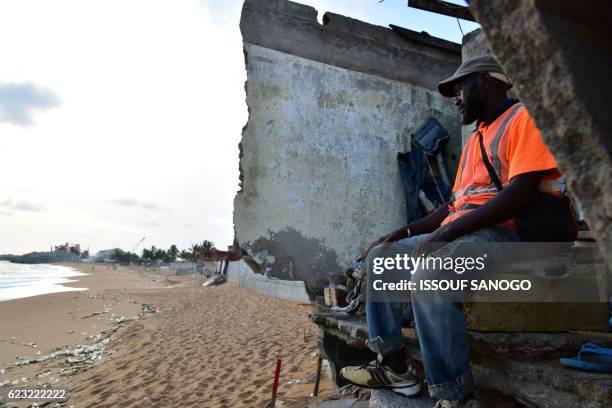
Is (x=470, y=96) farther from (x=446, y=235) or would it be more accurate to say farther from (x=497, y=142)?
(x=446, y=235)

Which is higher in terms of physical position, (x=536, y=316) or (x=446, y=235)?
(x=446, y=235)

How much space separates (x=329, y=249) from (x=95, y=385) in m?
3.95

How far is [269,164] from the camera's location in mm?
5289

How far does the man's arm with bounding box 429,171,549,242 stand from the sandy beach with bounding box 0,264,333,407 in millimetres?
2097

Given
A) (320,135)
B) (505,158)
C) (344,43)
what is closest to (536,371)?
(505,158)

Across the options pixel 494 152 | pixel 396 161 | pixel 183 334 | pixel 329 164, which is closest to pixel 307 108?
pixel 329 164

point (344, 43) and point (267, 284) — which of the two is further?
point (267, 284)

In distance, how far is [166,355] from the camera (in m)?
7.45

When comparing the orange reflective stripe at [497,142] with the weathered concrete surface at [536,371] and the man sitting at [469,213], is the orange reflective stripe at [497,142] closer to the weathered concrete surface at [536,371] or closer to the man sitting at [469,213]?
the man sitting at [469,213]

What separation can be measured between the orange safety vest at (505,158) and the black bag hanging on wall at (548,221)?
0.05 metres

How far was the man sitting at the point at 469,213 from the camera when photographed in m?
1.71

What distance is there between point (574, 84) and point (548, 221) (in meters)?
1.35

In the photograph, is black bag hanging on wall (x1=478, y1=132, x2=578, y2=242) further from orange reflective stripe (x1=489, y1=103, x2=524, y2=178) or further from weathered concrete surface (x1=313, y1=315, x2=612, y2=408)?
weathered concrete surface (x1=313, y1=315, x2=612, y2=408)

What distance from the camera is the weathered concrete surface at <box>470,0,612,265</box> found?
27.2 inches
